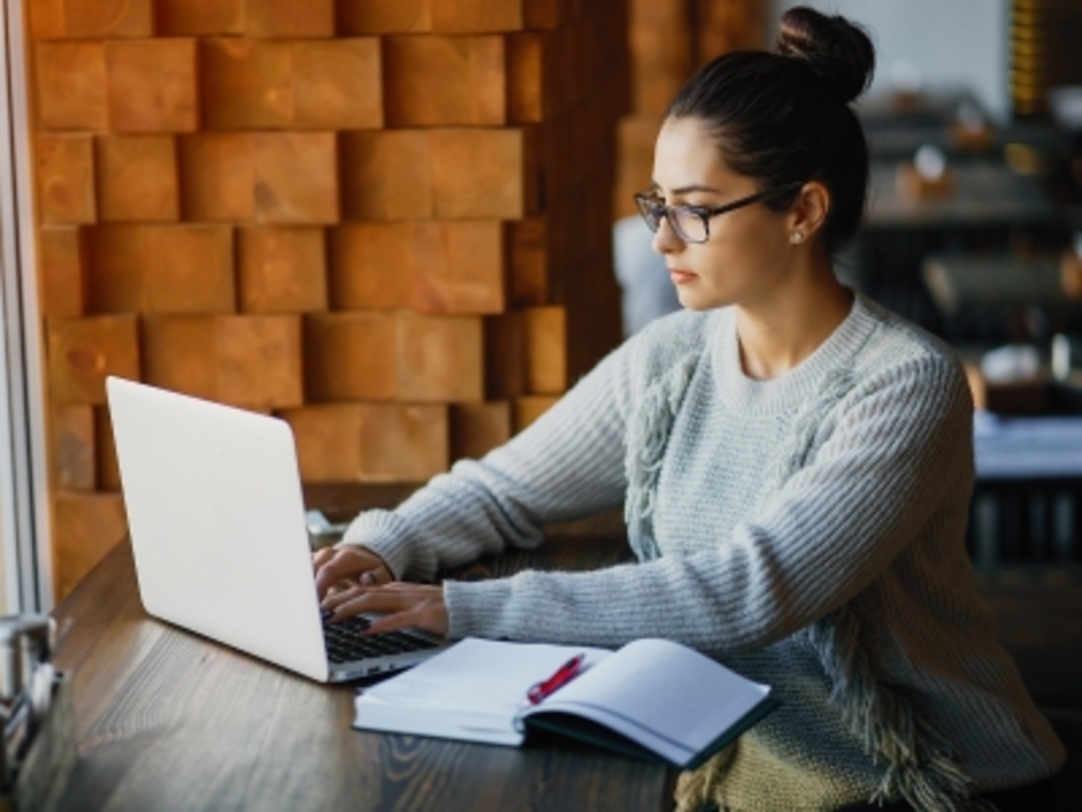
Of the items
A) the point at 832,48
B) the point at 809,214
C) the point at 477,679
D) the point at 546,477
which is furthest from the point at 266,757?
the point at 832,48

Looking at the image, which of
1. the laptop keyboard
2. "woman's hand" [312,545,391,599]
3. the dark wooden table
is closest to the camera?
the dark wooden table

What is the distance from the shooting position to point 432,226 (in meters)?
2.61

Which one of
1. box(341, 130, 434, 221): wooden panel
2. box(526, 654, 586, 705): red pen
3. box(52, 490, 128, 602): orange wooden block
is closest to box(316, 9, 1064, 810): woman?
box(526, 654, 586, 705): red pen

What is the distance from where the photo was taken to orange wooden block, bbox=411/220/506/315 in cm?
261

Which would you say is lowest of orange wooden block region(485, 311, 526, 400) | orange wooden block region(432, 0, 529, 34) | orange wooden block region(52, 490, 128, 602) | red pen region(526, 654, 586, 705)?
orange wooden block region(52, 490, 128, 602)

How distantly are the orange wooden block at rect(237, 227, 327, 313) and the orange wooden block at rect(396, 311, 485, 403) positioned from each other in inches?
5.7

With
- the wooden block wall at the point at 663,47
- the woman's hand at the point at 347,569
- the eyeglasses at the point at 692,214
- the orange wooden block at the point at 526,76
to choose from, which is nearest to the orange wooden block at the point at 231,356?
the orange wooden block at the point at 526,76

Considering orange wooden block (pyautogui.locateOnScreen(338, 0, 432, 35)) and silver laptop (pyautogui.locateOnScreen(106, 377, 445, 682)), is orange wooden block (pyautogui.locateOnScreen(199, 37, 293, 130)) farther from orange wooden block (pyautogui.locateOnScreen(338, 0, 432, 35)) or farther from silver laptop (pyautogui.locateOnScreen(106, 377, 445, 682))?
silver laptop (pyautogui.locateOnScreen(106, 377, 445, 682))

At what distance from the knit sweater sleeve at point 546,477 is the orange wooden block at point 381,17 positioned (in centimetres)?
63

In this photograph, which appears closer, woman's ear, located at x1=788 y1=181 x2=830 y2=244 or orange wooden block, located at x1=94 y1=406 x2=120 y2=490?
woman's ear, located at x1=788 y1=181 x2=830 y2=244

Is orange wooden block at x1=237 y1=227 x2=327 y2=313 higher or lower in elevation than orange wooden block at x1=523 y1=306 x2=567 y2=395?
higher

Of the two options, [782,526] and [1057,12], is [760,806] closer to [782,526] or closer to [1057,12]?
[782,526]

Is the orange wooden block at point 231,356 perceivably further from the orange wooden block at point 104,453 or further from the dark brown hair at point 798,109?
the dark brown hair at point 798,109

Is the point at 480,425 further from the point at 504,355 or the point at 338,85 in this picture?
the point at 338,85
